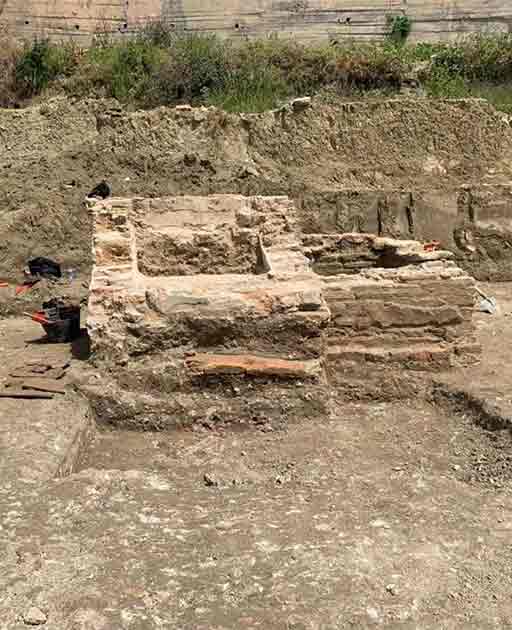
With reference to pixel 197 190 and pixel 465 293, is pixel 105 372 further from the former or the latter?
pixel 197 190

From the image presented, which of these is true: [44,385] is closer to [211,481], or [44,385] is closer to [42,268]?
[211,481]

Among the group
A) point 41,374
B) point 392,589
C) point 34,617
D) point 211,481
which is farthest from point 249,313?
point 34,617

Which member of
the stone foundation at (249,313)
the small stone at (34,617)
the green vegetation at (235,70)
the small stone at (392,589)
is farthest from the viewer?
the green vegetation at (235,70)

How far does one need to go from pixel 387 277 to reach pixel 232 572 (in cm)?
313

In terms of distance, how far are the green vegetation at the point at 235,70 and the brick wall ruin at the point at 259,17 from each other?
1.31 feet

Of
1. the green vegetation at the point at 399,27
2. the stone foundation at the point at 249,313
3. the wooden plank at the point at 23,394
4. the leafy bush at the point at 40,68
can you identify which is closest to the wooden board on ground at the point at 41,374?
the wooden plank at the point at 23,394

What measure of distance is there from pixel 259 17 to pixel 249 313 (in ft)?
35.5

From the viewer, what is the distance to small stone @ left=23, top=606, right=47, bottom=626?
2.95 metres

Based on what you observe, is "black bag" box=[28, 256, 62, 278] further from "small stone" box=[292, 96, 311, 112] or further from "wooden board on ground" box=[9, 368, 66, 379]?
"small stone" box=[292, 96, 311, 112]

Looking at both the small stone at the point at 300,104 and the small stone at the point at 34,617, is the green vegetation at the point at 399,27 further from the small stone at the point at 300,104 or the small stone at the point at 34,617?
the small stone at the point at 34,617

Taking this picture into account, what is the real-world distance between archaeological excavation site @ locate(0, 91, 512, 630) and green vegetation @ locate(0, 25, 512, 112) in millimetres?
4725

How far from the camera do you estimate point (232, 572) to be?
338 centimetres

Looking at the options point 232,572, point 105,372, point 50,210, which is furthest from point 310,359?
point 50,210

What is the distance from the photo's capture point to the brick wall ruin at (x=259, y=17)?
1403 cm
